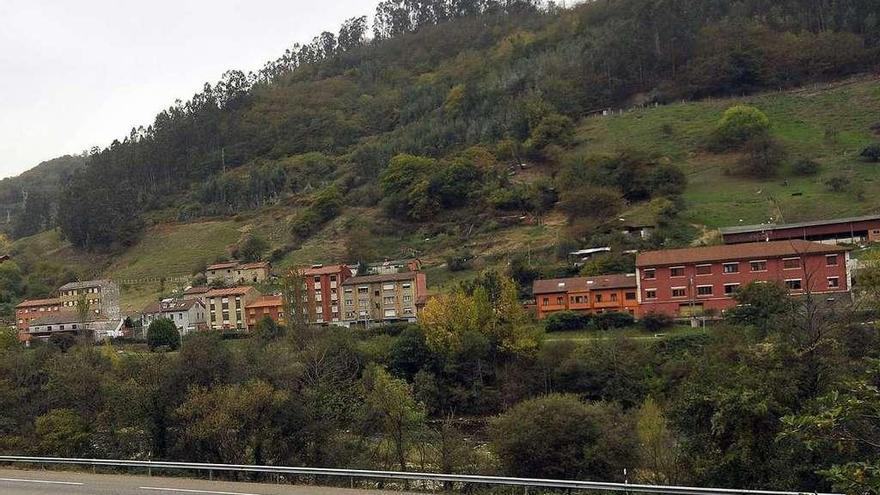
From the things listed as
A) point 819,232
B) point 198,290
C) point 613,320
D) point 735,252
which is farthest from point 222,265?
point 819,232

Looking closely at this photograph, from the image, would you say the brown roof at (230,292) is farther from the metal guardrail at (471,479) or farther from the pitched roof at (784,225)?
the metal guardrail at (471,479)

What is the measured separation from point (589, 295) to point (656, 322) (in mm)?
4739

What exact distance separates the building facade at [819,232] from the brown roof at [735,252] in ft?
16.2

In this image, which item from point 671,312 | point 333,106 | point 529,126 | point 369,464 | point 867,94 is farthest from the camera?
point 333,106

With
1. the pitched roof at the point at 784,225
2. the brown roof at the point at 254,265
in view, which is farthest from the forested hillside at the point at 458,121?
the pitched roof at the point at 784,225

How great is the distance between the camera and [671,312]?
39.8 metres

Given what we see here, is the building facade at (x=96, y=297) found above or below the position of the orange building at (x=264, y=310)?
above

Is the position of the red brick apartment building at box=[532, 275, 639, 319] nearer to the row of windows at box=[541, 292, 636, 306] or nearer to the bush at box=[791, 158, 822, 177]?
the row of windows at box=[541, 292, 636, 306]

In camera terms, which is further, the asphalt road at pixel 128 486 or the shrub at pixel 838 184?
the shrub at pixel 838 184

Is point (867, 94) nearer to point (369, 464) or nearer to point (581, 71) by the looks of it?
point (581, 71)

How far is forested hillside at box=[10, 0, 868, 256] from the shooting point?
67.6 metres

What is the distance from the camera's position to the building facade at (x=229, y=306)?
5219 cm

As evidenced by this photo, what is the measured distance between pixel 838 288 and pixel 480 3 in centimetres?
11277

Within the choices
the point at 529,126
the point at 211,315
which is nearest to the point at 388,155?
the point at 529,126
